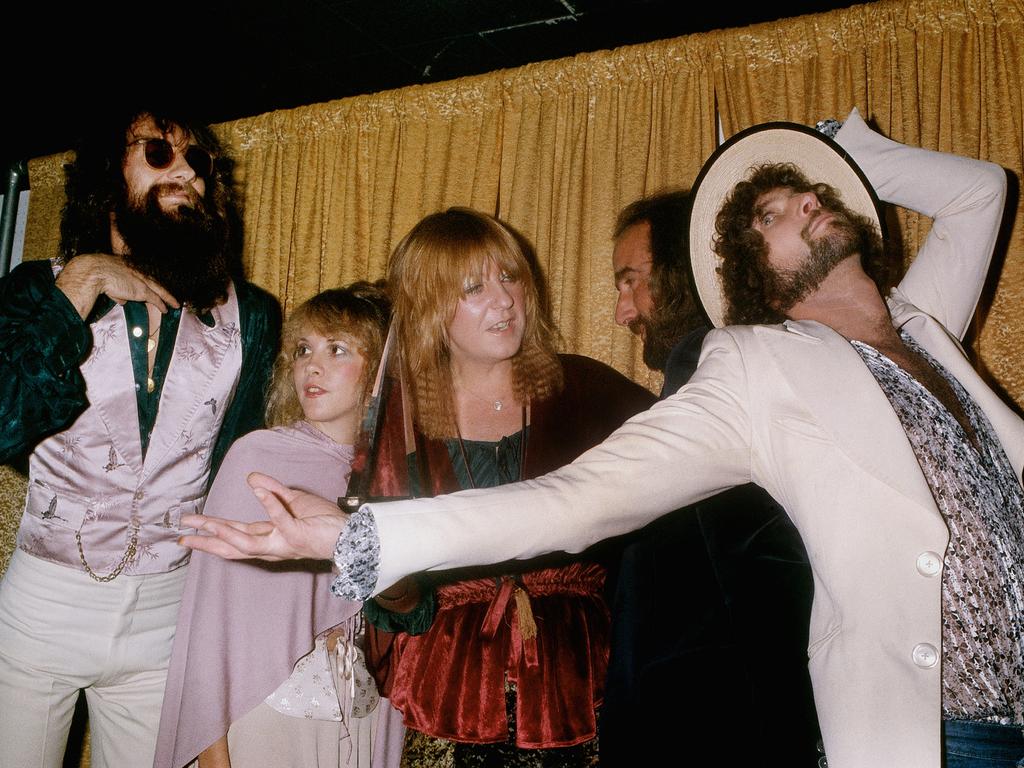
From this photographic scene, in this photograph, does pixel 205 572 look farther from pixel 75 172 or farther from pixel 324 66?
pixel 324 66

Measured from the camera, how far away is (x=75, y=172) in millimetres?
2332

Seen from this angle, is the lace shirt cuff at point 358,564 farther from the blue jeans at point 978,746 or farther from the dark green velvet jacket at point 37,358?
the dark green velvet jacket at point 37,358

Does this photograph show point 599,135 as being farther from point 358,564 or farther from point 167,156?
point 358,564

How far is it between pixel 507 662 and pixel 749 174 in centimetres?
129

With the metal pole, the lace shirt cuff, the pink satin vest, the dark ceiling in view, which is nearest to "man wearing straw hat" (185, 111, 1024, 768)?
the lace shirt cuff

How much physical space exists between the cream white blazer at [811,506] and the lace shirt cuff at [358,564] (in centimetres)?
2

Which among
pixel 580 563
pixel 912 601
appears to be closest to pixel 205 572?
pixel 580 563

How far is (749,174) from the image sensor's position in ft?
5.76

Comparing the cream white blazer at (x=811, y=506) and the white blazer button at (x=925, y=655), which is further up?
the cream white blazer at (x=811, y=506)

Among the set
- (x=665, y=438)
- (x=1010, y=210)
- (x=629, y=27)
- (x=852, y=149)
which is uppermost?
(x=629, y=27)

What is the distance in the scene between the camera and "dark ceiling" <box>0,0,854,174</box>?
2895 mm

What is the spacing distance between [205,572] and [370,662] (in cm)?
51

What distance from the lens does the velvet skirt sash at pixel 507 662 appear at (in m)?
1.56

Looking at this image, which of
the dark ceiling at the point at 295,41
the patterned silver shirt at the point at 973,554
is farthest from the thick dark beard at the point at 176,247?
the patterned silver shirt at the point at 973,554
